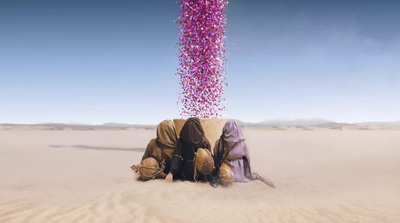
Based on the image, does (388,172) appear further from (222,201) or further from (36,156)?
(36,156)

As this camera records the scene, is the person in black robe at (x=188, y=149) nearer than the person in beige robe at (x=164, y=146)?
Yes

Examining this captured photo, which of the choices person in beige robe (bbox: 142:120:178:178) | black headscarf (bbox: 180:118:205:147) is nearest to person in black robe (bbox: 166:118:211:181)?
black headscarf (bbox: 180:118:205:147)

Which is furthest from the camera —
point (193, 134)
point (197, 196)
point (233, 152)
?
point (233, 152)

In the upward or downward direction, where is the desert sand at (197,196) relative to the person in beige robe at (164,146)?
downward

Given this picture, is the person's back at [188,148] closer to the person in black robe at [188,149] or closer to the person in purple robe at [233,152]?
the person in black robe at [188,149]

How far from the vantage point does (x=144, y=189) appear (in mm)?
7152

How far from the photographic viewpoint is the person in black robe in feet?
26.5

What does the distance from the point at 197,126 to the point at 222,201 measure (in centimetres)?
231

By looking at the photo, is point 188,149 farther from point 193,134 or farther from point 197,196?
point 197,196

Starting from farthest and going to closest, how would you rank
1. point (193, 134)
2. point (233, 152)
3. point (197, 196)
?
point (233, 152) < point (193, 134) < point (197, 196)

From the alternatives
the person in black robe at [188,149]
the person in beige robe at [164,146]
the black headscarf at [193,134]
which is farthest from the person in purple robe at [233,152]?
the person in beige robe at [164,146]

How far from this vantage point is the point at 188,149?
816 cm

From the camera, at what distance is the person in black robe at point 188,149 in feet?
26.5

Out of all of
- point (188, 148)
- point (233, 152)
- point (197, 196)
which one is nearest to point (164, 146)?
point (188, 148)
